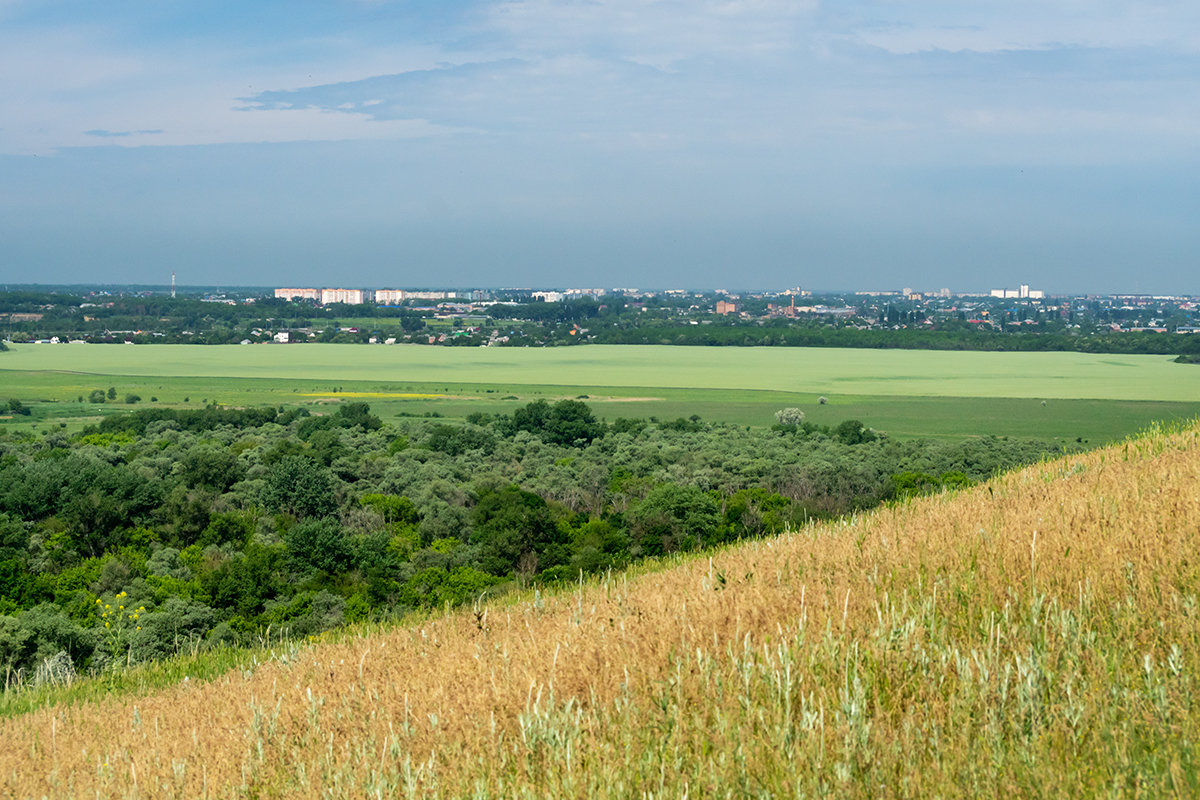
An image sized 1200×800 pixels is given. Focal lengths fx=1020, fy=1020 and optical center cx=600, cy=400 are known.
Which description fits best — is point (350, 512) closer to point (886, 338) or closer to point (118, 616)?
point (118, 616)

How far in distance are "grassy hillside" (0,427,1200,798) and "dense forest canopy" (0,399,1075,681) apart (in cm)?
1019

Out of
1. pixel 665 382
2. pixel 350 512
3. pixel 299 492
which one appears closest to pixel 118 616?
pixel 350 512

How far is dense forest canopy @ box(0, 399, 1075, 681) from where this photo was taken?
89.7 feet

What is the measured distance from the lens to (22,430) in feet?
233

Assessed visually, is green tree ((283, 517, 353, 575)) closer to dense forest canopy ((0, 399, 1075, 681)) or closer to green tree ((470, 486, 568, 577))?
dense forest canopy ((0, 399, 1075, 681))

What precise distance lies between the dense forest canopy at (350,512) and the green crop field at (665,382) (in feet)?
59.1

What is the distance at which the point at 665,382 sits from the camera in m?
113

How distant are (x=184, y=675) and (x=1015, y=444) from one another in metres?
Answer: 56.5

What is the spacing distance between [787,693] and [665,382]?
110 metres

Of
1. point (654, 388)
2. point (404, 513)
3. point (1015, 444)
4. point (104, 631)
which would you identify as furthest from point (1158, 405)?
point (104, 631)

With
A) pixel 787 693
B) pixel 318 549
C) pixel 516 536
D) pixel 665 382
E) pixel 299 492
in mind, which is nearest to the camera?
pixel 787 693

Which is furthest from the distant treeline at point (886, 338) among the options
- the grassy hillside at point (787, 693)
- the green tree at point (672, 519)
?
the grassy hillside at point (787, 693)

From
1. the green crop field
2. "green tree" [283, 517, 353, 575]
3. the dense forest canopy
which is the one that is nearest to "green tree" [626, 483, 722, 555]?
the dense forest canopy

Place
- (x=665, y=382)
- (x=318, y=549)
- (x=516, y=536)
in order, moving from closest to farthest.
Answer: (x=318, y=549) → (x=516, y=536) → (x=665, y=382)
